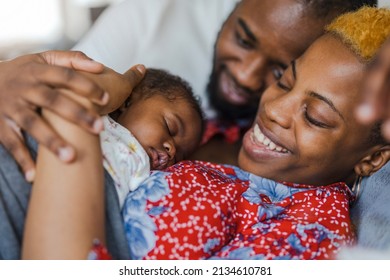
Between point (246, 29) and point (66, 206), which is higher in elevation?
point (246, 29)

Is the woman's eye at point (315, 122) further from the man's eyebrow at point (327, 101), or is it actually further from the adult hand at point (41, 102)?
the adult hand at point (41, 102)


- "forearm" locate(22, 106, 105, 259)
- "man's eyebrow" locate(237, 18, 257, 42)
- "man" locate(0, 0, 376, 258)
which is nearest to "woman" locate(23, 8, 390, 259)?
"forearm" locate(22, 106, 105, 259)

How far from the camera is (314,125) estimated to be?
1014 mm

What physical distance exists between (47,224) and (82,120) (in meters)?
0.15

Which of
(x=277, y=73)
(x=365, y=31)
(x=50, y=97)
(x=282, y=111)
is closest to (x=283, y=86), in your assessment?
(x=282, y=111)

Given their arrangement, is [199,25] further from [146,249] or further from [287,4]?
[146,249]

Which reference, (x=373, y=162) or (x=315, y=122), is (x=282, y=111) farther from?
(x=373, y=162)

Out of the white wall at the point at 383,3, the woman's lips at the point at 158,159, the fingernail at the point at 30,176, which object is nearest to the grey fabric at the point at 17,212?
the fingernail at the point at 30,176

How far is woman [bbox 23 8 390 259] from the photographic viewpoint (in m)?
0.75

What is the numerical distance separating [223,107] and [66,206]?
2.90ft

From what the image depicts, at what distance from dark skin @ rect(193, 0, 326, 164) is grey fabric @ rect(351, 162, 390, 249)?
353 mm

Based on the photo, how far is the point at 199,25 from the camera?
168 centimetres

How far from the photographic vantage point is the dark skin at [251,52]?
1324 mm

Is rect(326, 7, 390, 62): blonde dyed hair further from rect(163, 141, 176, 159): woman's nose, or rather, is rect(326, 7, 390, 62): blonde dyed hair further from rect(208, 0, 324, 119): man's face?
rect(163, 141, 176, 159): woman's nose
